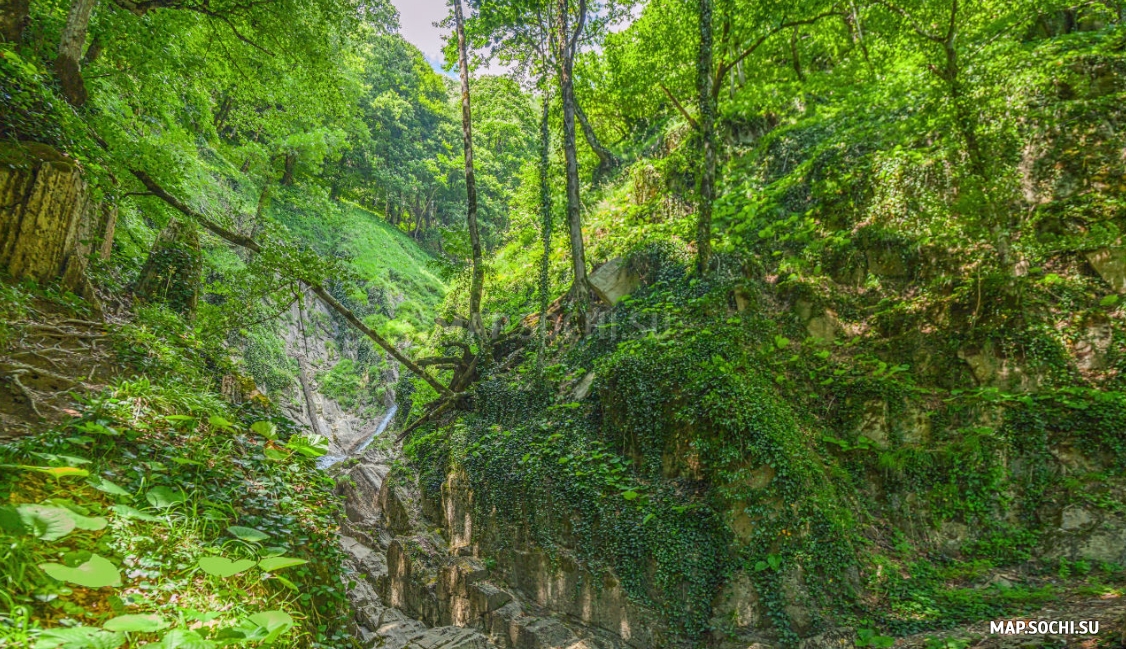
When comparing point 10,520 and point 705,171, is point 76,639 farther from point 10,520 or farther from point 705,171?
point 705,171

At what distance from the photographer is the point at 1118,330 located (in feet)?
17.8

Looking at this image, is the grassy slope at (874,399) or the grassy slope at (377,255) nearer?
the grassy slope at (874,399)

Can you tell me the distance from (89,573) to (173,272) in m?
7.03

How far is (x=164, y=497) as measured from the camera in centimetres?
258

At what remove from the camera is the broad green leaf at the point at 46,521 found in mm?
1579

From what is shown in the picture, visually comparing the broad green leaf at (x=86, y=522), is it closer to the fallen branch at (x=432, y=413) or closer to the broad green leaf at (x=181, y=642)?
the broad green leaf at (x=181, y=642)

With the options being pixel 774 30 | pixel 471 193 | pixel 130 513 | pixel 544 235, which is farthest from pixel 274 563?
pixel 774 30

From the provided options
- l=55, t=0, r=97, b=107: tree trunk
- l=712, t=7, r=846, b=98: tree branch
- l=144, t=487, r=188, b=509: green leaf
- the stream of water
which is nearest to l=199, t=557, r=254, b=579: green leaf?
l=144, t=487, r=188, b=509: green leaf

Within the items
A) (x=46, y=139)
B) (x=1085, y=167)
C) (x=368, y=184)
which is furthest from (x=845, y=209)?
(x=368, y=184)

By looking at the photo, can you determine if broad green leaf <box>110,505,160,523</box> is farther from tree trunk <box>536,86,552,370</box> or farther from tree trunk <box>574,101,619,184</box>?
tree trunk <box>574,101,619,184</box>

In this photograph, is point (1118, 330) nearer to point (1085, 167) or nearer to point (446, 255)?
point (1085, 167)

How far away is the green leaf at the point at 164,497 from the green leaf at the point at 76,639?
1130 mm

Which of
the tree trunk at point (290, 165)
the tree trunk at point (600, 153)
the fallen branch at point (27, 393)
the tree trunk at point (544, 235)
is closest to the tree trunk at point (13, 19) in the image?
the fallen branch at point (27, 393)

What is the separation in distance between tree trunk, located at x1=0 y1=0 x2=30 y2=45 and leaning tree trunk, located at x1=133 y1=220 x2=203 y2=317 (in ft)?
8.36
